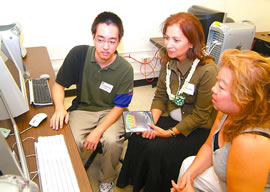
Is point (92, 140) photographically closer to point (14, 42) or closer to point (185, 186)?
point (185, 186)

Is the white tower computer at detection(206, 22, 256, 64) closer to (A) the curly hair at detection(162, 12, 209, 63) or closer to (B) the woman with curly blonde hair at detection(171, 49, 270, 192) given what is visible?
(A) the curly hair at detection(162, 12, 209, 63)

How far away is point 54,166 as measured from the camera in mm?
881

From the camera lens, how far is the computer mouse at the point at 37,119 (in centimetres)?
110

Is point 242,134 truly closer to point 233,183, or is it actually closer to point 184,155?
point 233,183

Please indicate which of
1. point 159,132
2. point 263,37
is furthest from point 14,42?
point 263,37

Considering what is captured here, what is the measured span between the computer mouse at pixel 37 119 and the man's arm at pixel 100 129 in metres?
0.33

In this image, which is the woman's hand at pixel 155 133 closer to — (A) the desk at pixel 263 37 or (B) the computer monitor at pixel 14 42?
(B) the computer monitor at pixel 14 42

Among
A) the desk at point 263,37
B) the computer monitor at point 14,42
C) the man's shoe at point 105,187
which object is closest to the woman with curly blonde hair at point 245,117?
the man's shoe at point 105,187

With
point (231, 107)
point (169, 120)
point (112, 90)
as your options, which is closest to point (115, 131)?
point (112, 90)

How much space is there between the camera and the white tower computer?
6.66 feet

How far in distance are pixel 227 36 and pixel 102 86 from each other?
1295 millimetres

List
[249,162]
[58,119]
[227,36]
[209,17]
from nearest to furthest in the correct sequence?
[249,162] < [58,119] < [227,36] < [209,17]

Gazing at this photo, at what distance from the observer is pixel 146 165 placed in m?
1.40

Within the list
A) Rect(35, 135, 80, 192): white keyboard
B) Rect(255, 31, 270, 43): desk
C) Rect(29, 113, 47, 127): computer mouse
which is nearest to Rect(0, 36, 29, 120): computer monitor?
Rect(29, 113, 47, 127): computer mouse
